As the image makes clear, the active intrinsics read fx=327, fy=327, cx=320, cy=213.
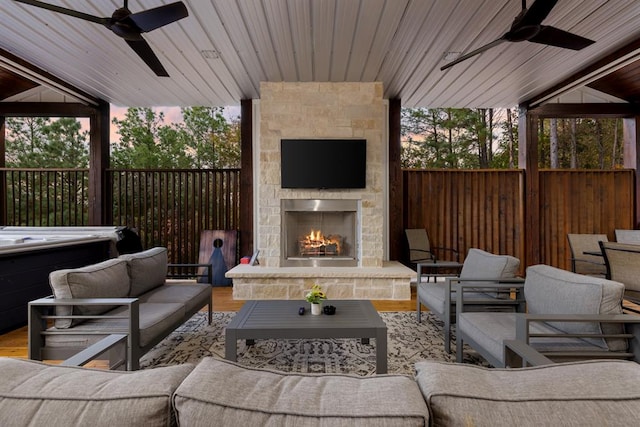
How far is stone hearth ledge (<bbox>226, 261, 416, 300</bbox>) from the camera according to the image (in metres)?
4.26

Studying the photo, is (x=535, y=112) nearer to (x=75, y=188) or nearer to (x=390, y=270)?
(x=390, y=270)

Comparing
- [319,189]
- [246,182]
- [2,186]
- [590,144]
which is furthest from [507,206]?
[2,186]

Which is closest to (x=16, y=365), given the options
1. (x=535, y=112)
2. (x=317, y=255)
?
(x=317, y=255)

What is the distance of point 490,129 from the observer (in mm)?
8180

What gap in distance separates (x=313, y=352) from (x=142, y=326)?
132 centimetres

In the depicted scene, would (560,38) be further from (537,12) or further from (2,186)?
(2,186)

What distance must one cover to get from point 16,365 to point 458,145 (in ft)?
28.4

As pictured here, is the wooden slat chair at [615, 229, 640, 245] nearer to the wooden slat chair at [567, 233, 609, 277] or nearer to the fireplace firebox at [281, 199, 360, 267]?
the wooden slat chair at [567, 233, 609, 277]

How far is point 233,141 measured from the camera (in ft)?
24.8

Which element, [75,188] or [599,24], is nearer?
[599,24]

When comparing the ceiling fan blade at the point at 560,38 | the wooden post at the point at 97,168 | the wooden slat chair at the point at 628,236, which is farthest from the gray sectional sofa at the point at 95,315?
the wooden slat chair at the point at 628,236

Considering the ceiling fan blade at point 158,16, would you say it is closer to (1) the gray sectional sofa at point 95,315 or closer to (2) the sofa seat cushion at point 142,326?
(1) the gray sectional sofa at point 95,315

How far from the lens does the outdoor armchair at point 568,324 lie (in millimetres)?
1809

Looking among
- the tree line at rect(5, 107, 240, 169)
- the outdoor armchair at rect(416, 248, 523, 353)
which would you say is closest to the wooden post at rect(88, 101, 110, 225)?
the tree line at rect(5, 107, 240, 169)
